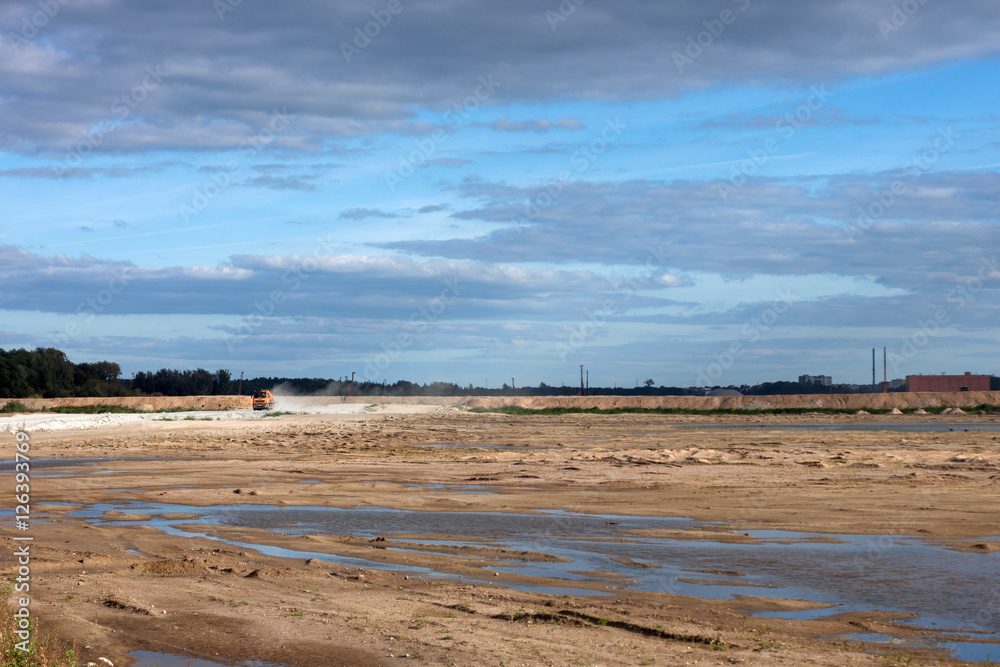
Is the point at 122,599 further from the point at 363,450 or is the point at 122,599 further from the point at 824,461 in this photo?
the point at 363,450

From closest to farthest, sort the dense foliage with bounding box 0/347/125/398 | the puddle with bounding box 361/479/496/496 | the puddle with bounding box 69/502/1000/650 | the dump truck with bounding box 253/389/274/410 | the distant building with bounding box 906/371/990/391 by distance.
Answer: the puddle with bounding box 69/502/1000/650 → the puddle with bounding box 361/479/496/496 → the dump truck with bounding box 253/389/274/410 → the dense foliage with bounding box 0/347/125/398 → the distant building with bounding box 906/371/990/391

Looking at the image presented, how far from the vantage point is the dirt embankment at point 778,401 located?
95.2 metres

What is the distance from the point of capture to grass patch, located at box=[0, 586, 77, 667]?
6.65m

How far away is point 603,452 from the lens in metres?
31.5

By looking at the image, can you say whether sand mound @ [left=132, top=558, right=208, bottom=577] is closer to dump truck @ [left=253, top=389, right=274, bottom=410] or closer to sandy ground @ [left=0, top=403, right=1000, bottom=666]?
sandy ground @ [left=0, top=403, right=1000, bottom=666]

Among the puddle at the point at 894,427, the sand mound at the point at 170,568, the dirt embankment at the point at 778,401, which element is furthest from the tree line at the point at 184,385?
the sand mound at the point at 170,568

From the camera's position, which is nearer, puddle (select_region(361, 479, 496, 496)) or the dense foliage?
puddle (select_region(361, 479, 496, 496))

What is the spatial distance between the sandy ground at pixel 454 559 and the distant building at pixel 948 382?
105 metres

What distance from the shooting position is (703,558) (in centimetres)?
1215

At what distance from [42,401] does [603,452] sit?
85.7 m

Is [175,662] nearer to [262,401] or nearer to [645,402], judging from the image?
[262,401]

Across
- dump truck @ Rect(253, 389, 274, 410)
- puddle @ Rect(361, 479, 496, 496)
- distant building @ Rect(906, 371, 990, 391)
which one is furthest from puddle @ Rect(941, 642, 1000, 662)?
distant building @ Rect(906, 371, 990, 391)

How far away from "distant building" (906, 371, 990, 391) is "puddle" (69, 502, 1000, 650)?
411 ft

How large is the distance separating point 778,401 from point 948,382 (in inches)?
1655
